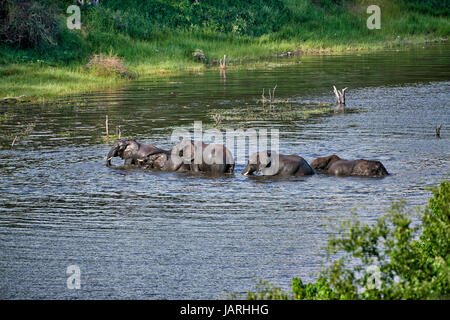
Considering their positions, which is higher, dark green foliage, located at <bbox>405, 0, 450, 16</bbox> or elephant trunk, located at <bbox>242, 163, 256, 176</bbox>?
dark green foliage, located at <bbox>405, 0, 450, 16</bbox>

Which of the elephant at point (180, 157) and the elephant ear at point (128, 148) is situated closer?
the elephant at point (180, 157)

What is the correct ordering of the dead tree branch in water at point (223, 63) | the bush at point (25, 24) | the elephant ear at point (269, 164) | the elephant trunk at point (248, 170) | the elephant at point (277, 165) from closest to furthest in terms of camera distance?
the elephant at point (277, 165), the elephant ear at point (269, 164), the elephant trunk at point (248, 170), the bush at point (25, 24), the dead tree branch in water at point (223, 63)

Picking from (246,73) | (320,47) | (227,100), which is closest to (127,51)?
(246,73)

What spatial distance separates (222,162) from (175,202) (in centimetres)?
248

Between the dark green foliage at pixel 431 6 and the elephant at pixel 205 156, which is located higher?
the dark green foliage at pixel 431 6

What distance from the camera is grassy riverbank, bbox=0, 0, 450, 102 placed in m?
36.2

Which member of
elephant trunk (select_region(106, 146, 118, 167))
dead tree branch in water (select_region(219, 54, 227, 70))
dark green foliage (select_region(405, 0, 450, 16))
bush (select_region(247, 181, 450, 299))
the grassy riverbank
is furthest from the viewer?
dark green foliage (select_region(405, 0, 450, 16))

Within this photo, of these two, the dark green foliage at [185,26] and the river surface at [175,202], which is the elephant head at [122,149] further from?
the dark green foliage at [185,26]

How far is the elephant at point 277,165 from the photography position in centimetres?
1589

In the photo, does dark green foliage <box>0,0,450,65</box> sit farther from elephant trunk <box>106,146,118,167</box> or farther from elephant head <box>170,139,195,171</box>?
elephant head <box>170,139,195,171</box>

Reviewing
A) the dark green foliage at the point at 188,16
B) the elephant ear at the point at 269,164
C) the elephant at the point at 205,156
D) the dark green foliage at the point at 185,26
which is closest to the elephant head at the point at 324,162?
the elephant ear at the point at 269,164

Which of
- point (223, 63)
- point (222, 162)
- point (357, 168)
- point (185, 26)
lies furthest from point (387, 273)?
point (185, 26)

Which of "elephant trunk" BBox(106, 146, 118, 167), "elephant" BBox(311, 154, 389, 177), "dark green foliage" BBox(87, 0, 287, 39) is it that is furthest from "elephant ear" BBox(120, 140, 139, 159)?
"dark green foliage" BBox(87, 0, 287, 39)
